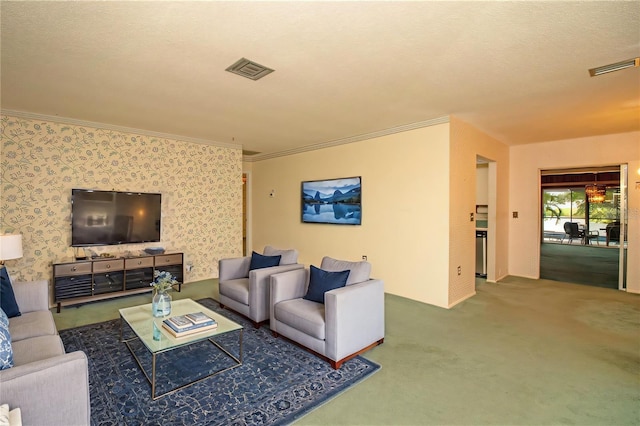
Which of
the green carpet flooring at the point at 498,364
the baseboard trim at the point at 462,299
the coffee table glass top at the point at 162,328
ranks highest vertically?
the coffee table glass top at the point at 162,328

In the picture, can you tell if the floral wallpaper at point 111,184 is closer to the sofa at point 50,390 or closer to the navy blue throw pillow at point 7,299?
the navy blue throw pillow at point 7,299

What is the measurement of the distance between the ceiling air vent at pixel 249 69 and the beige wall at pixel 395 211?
258cm

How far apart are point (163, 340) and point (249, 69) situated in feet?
7.72

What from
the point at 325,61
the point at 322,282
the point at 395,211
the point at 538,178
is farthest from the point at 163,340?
the point at 538,178

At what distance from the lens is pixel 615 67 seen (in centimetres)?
272

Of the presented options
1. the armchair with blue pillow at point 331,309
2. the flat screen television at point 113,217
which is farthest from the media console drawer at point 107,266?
the armchair with blue pillow at point 331,309

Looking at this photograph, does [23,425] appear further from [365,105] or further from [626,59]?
[626,59]

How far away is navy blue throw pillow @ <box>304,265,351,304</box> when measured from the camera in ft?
10.1

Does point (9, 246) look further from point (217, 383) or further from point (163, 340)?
point (217, 383)

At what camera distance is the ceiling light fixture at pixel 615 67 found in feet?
8.67

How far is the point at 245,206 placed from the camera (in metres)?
7.96

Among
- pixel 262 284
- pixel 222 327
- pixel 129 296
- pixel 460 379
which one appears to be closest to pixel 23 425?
pixel 222 327

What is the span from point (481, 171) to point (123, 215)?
22.7 feet

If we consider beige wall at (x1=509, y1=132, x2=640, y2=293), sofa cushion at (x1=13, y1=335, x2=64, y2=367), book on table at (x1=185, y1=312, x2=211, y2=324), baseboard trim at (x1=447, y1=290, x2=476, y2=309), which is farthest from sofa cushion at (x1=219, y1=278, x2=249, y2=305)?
beige wall at (x1=509, y1=132, x2=640, y2=293)
